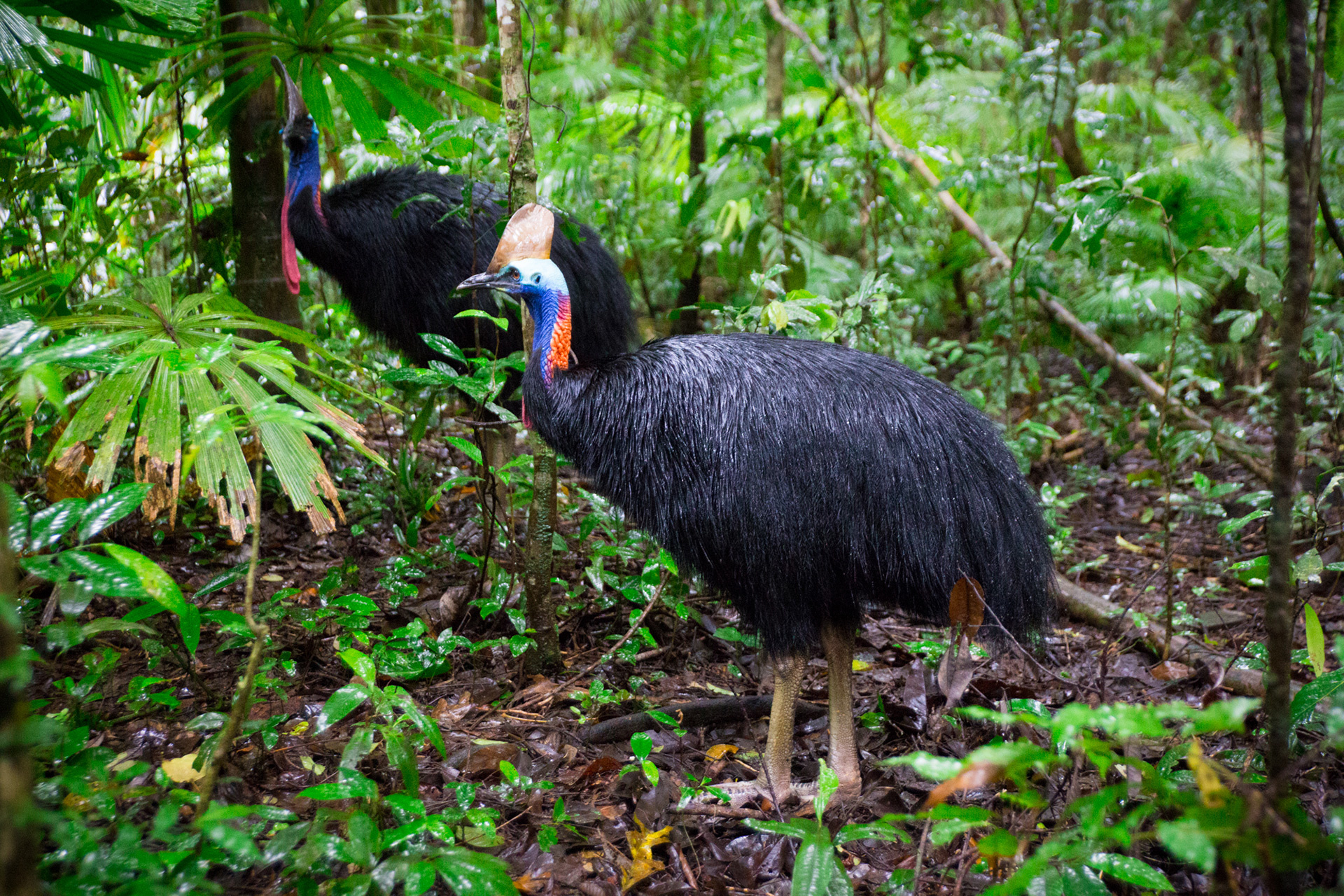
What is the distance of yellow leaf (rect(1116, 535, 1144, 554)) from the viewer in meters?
4.24

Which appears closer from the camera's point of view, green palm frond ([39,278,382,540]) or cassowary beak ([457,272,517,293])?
green palm frond ([39,278,382,540])

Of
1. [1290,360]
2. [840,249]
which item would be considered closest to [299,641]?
[1290,360]

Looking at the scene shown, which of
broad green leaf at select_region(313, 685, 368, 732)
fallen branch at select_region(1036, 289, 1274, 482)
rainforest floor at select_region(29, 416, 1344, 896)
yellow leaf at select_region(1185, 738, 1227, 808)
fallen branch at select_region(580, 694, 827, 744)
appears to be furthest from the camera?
fallen branch at select_region(1036, 289, 1274, 482)

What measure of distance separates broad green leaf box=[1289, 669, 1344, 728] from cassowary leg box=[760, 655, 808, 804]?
113 centimetres

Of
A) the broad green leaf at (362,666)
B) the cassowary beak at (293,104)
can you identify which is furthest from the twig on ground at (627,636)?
the cassowary beak at (293,104)

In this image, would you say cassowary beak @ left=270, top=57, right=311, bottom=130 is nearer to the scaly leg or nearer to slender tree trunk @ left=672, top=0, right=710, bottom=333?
slender tree trunk @ left=672, top=0, right=710, bottom=333

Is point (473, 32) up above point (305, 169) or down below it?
above

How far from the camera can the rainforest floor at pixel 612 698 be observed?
7.01 ft

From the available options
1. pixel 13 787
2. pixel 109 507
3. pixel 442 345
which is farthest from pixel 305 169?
pixel 13 787

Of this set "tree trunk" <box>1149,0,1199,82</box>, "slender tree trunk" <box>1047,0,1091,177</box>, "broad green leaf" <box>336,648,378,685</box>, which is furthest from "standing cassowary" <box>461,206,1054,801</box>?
"tree trunk" <box>1149,0,1199,82</box>

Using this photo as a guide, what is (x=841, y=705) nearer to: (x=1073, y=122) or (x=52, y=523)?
(x=52, y=523)

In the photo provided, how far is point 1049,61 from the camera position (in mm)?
4199

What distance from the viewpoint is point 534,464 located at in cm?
281

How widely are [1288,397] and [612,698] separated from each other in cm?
195
